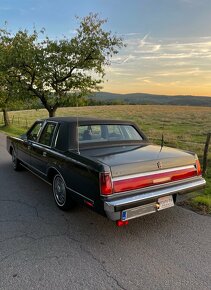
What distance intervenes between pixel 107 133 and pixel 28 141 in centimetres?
199

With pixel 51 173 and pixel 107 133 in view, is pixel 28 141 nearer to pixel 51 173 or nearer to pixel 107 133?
pixel 51 173

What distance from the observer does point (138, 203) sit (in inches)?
126

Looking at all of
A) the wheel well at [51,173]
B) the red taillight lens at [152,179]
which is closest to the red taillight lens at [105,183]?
the red taillight lens at [152,179]

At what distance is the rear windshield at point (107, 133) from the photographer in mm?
4441

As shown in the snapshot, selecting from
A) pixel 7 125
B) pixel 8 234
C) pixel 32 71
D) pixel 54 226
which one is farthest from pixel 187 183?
pixel 7 125

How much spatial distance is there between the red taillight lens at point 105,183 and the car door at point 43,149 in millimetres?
1639

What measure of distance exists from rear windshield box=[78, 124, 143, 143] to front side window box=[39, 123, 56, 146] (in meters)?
0.62

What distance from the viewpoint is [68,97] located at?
1293cm

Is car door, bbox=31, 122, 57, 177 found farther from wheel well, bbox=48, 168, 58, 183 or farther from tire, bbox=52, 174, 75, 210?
tire, bbox=52, 174, 75, 210

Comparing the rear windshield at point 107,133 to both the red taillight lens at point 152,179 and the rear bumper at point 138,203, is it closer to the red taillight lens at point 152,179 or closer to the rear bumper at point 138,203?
the red taillight lens at point 152,179

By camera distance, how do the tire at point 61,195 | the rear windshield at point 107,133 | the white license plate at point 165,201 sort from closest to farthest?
the white license plate at point 165,201 < the tire at point 61,195 < the rear windshield at point 107,133

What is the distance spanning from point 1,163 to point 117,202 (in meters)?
5.80

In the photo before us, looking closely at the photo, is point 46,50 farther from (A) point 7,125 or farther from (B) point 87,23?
(A) point 7,125

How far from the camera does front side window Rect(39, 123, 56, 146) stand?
473cm
